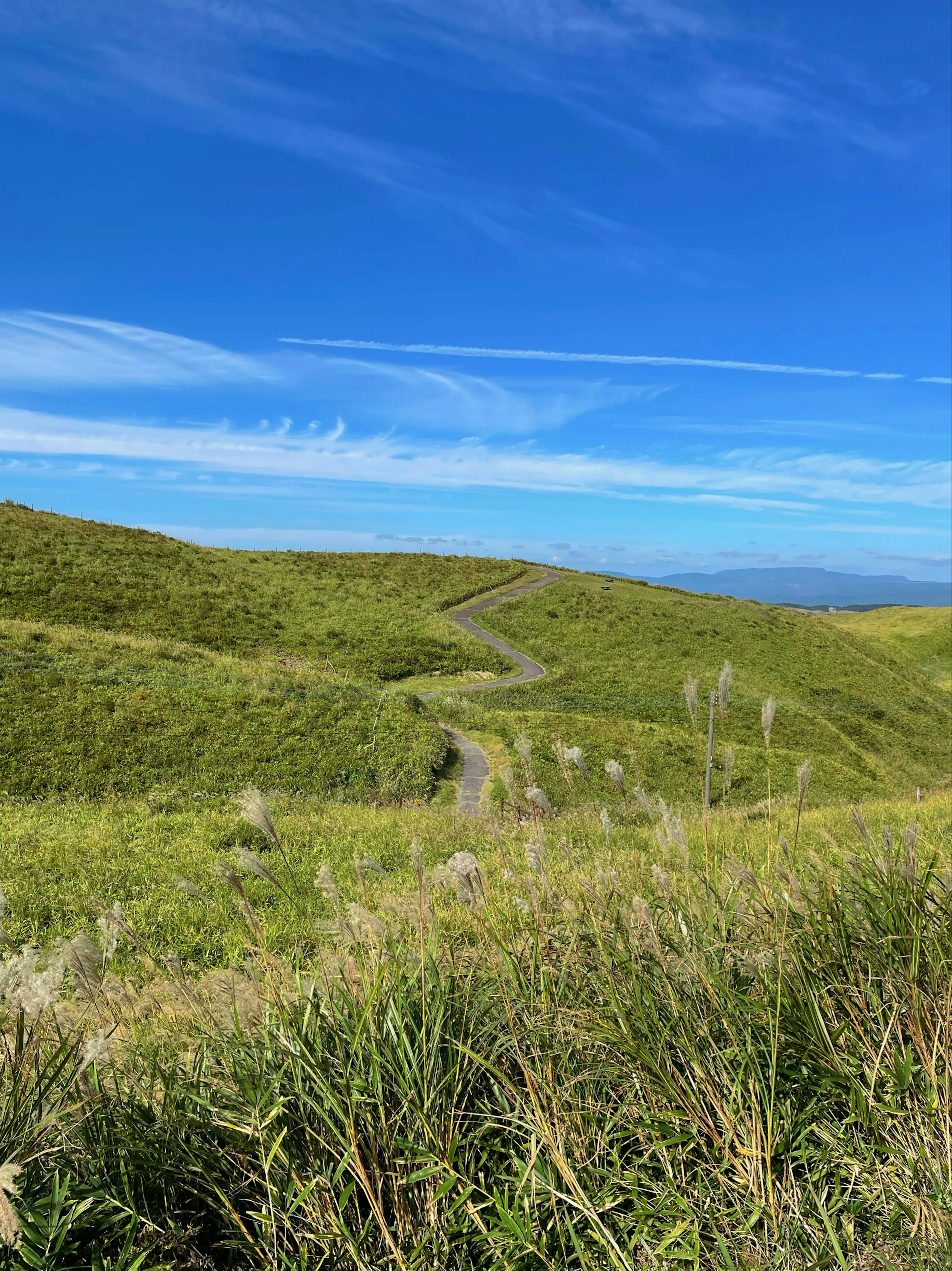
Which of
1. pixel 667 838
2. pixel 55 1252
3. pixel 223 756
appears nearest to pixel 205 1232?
pixel 55 1252

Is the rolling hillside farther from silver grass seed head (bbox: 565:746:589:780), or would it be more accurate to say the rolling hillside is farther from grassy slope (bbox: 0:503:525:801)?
silver grass seed head (bbox: 565:746:589:780)

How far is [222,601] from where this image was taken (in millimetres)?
41312

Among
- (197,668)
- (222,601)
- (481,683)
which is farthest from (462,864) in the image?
(222,601)

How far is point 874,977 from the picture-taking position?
322cm

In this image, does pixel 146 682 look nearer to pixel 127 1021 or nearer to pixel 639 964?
pixel 127 1021

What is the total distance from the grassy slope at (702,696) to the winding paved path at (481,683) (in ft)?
3.51

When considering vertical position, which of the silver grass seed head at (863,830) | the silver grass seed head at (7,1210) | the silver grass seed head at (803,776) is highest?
the silver grass seed head at (803,776)

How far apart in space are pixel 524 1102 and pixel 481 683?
1345 inches

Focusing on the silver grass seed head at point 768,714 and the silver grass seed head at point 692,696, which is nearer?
the silver grass seed head at point 768,714

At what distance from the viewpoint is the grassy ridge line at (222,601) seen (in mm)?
34500

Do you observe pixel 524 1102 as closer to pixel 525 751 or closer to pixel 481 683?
pixel 525 751

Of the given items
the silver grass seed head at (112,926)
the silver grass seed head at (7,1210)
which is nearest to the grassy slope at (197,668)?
the silver grass seed head at (112,926)

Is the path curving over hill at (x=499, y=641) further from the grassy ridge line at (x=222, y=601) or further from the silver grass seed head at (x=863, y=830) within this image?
the silver grass seed head at (x=863, y=830)

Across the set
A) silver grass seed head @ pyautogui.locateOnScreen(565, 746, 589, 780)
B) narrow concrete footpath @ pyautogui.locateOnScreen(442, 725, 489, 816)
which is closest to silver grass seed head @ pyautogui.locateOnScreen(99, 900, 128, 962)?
silver grass seed head @ pyautogui.locateOnScreen(565, 746, 589, 780)
